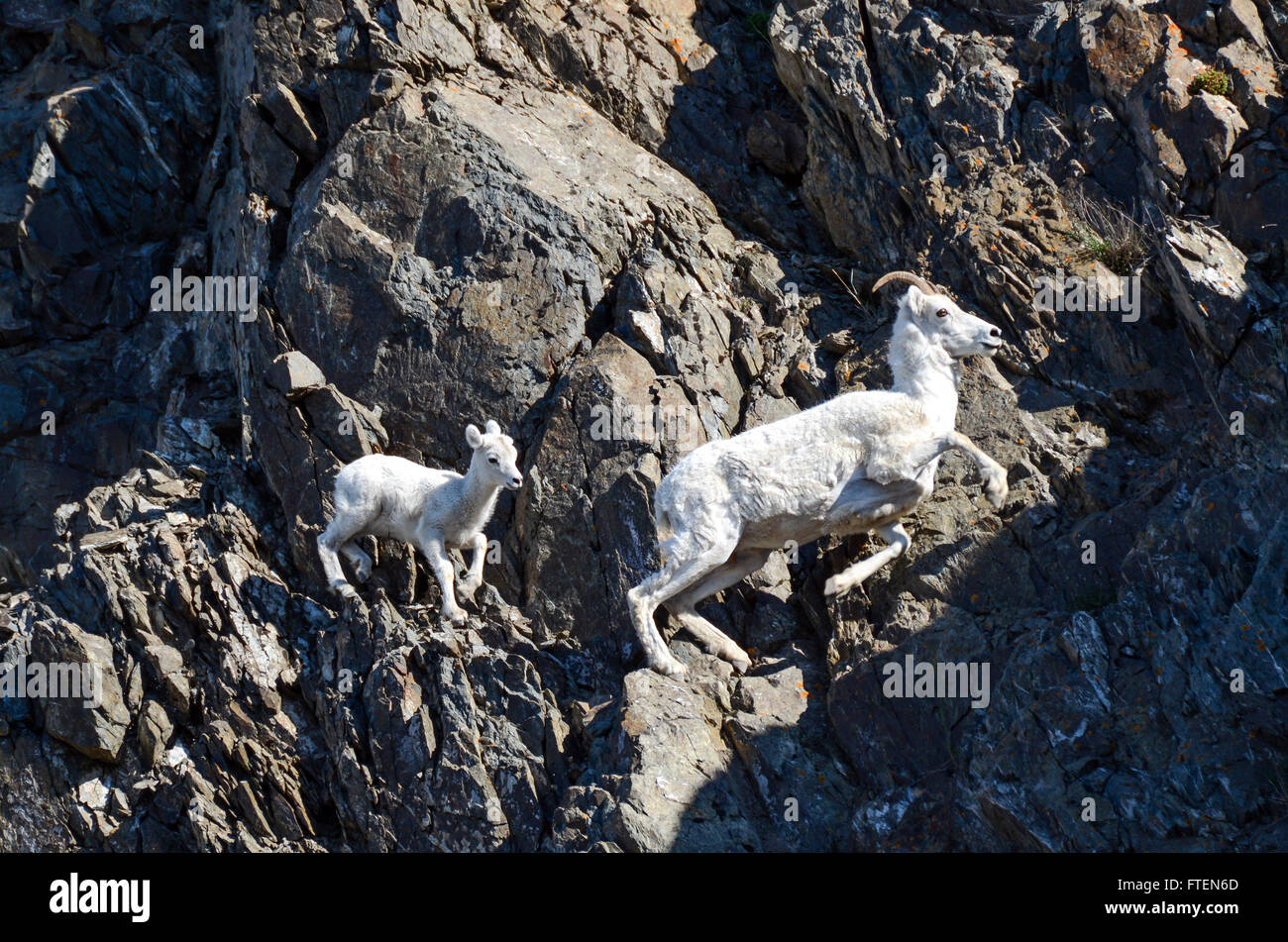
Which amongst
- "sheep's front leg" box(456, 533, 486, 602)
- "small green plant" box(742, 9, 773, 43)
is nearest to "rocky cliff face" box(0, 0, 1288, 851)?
"small green plant" box(742, 9, 773, 43)

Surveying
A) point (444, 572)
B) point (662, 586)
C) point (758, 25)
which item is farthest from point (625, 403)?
point (758, 25)

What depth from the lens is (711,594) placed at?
15.7 meters

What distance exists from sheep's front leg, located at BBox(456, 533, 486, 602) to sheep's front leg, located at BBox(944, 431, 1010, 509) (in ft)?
16.2

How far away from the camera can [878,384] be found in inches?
671

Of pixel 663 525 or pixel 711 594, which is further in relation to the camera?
pixel 711 594

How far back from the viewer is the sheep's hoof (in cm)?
1478

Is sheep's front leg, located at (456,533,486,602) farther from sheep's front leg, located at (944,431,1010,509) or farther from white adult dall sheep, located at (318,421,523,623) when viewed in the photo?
sheep's front leg, located at (944,431,1010,509)

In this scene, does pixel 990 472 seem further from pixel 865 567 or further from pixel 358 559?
pixel 358 559

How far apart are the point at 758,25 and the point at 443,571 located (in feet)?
31.4

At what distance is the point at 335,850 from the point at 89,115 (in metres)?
11.8

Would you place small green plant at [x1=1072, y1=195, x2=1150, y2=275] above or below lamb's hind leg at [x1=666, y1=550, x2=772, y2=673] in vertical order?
above

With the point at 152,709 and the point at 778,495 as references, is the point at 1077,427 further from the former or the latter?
the point at 152,709

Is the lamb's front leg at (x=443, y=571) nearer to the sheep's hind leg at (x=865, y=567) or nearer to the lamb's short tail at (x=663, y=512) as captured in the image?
the lamb's short tail at (x=663, y=512)

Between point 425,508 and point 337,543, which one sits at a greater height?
point 425,508
